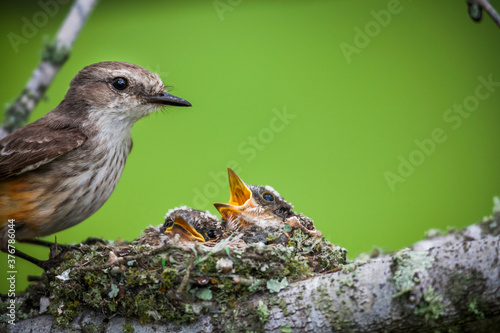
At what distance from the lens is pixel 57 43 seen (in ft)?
12.0

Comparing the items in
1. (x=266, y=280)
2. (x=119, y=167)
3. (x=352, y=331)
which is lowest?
(x=352, y=331)

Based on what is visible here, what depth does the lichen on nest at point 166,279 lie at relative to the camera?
2.58m

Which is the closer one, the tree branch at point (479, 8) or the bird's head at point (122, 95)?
the tree branch at point (479, 8)

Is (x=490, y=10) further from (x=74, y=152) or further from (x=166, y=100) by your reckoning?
(x=74, y=152)

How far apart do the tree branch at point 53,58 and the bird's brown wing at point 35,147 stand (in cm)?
22

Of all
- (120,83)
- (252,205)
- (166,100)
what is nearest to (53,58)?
(120,83)

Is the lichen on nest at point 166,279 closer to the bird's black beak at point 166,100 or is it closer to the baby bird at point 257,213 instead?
A: the baby bird at point 257,213

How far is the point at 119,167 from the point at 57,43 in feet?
3.46

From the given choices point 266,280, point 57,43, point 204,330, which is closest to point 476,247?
point 266,280

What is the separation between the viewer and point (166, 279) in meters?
2.77

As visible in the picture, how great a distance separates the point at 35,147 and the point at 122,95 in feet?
2.49

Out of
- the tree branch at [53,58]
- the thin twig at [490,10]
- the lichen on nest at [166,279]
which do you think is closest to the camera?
the thin twig at [490,10]

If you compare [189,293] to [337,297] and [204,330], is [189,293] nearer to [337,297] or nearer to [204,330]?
[204,330]

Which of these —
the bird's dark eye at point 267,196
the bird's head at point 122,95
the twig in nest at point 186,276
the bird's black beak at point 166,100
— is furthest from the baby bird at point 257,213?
the twig in nest at point 186,276
